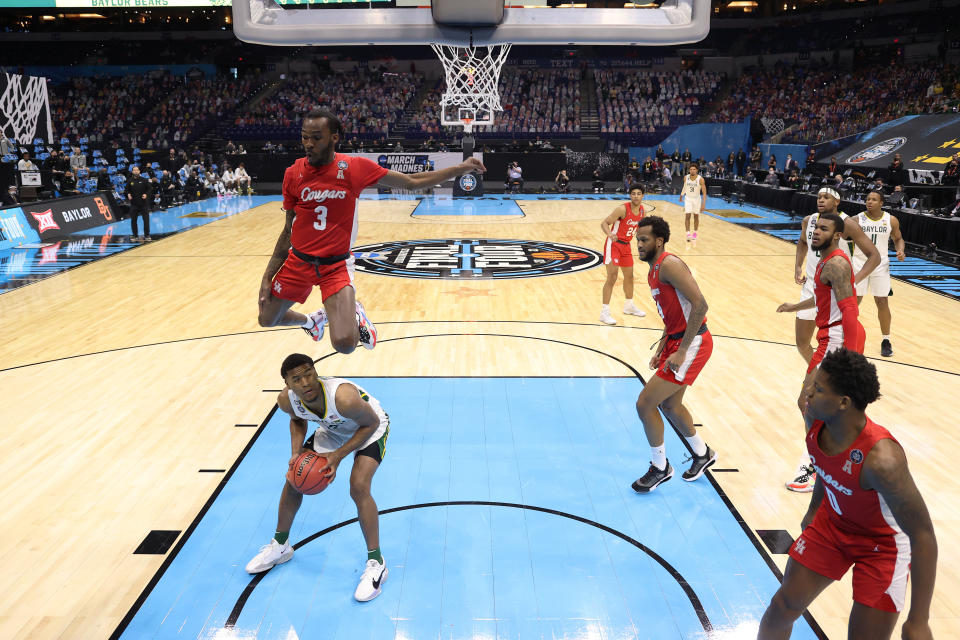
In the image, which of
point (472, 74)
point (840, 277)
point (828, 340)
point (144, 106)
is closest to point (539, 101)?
point (144, 106)

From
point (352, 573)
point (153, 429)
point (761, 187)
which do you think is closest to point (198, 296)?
point (153, 429)

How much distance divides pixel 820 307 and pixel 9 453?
20.1 ft

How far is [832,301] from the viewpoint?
15.8ft

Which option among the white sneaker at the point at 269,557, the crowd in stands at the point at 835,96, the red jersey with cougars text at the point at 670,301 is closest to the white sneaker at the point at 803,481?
the red jersey with cougars text at the point at 670,301

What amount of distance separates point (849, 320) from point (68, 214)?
17306 mm

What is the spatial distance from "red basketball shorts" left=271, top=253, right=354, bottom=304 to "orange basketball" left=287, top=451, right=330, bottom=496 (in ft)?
5.56

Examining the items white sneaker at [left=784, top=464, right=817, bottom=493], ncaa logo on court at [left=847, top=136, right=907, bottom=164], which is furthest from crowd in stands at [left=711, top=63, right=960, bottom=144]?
white sneaker at [left=784, top=464, right=817, bottom=493]

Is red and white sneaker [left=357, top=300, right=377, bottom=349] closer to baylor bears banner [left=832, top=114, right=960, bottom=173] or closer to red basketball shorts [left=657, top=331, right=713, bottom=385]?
red basketball shorts [left=657, top=331, right=713, bottom=385]

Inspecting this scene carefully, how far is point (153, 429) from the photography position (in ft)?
19.3

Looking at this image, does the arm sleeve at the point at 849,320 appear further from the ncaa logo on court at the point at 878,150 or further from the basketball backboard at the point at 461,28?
the ncaa logo on court at the point at 878,150

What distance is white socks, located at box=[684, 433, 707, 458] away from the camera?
4.95m

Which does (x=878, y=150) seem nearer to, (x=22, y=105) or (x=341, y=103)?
(x=341, y=103)

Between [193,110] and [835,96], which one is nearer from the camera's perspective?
[835,96]

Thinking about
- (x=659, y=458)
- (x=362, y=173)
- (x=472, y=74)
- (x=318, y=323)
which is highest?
(x=472, y=74)
